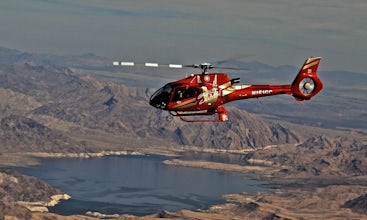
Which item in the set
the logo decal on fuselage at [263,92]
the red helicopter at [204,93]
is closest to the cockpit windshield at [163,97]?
the red helicopter at [204,93]

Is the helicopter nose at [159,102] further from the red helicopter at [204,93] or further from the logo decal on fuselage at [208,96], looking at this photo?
the logo decal on fuselage at [208,96]

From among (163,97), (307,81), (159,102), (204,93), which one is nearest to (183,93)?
(163,97)

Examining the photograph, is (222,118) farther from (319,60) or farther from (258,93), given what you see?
(319,60)

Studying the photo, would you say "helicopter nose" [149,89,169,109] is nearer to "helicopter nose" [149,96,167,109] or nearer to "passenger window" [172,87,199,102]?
"helicopter nose" [149,96,167,109]

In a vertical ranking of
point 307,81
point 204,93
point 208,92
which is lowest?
point 204,93

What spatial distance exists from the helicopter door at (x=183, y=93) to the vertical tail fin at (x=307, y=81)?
16.1 metres

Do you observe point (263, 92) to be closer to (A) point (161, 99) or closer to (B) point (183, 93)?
(B) point (183, 93)

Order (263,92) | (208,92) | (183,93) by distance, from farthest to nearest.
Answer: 1. (263,92)
2. (208,92)
3. (183,93)

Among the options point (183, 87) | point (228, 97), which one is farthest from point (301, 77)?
point (183, 87)

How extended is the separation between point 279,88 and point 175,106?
1693cm

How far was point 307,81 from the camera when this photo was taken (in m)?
101

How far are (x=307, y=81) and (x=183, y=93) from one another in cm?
1896

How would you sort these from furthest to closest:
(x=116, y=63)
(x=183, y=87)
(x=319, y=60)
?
1. (x=319, y=60)
2. (x=183, y=87)
3. (x=116, y=63)

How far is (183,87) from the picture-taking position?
92.5 m
